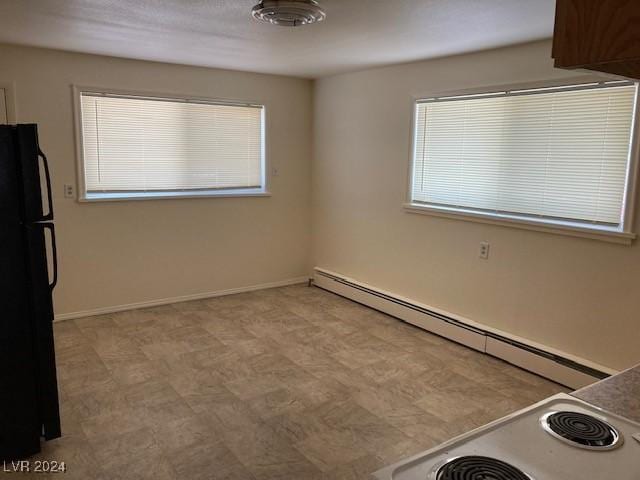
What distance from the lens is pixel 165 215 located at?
4.85 metres

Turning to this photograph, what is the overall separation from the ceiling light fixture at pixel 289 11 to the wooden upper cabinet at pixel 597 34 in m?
1.97

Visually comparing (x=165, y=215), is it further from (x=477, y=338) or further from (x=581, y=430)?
(x=581, y=430)

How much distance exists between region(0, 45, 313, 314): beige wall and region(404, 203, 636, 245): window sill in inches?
65.2

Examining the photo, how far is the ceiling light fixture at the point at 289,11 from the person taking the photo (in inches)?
101

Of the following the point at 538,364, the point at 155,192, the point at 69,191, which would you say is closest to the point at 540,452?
the point at 538,364

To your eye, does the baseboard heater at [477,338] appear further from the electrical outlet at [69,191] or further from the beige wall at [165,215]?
the electrical outlet at [69,191]

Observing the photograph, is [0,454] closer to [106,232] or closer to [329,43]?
[106,232]

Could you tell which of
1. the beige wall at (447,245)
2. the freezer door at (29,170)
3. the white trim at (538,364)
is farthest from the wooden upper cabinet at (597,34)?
the white trim at (538,364)

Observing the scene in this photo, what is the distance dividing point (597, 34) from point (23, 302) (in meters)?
2.55

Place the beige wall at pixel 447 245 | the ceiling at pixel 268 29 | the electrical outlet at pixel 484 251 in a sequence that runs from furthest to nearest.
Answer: the electrical outlet at pixel 484 251
the beige wall at pixel 447 245
the ceiling at pixel 268 29

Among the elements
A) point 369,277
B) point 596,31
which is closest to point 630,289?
point 369,277

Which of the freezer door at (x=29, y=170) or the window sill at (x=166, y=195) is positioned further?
the window sill at (x=166, y=195)

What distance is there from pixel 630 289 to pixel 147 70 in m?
4.16

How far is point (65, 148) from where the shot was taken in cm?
427
